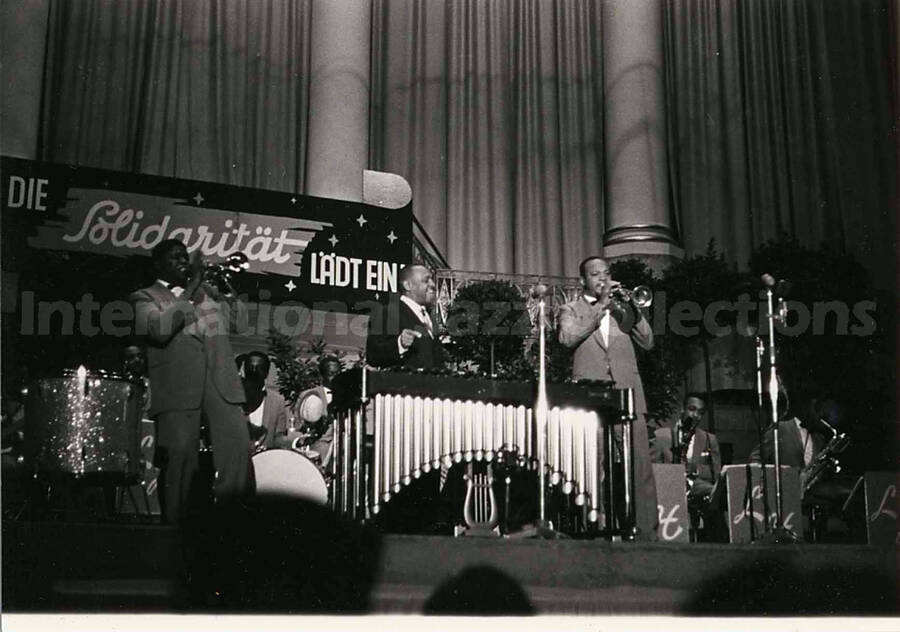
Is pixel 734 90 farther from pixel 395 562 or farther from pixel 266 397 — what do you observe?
pixel 395 562

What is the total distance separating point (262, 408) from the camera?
8.33 meters

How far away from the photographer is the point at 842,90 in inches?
523

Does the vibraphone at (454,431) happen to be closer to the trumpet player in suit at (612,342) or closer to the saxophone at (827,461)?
the trumpet player in suit at (612,342)

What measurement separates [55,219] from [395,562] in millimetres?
6349

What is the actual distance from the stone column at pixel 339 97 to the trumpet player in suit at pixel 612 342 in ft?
18.7

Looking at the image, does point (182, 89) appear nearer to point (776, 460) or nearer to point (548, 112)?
point (548, 112)

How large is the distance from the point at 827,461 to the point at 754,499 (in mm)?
1823

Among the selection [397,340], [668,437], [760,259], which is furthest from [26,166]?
[760,259]

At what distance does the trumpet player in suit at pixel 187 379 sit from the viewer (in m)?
5.25

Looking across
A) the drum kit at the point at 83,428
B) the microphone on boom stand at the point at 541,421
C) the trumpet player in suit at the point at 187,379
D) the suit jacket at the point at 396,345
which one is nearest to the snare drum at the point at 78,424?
the drum kit at the point at 83,428

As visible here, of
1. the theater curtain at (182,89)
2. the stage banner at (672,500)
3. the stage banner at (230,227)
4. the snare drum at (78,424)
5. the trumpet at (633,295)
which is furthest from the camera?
the theater curtain at (182,89)

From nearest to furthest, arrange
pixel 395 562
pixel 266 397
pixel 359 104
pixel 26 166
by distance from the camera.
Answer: pixel 395 562, pixel 266 397, pixel 26 166, pixel 359 104

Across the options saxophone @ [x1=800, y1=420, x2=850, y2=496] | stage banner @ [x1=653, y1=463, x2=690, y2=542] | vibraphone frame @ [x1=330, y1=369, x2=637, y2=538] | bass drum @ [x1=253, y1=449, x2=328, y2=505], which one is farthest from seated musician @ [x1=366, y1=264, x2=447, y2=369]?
saxophone @ [x1=800, y1=420, x2=850, y2=496]

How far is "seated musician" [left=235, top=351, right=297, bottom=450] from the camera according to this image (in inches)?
311
